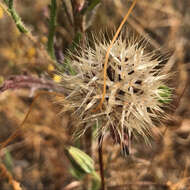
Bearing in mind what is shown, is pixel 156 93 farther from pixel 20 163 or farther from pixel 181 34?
pixel 181 34

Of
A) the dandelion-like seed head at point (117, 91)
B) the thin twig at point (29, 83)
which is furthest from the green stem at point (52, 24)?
the dandelion-like seed head at point (117, 91)

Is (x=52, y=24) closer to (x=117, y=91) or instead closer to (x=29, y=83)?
(x=29, y=83)

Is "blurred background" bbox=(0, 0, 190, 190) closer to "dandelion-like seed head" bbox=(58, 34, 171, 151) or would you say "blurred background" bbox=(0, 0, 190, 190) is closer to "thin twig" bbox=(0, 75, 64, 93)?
"thin twig" bbox=(0, 75, 64, 93)

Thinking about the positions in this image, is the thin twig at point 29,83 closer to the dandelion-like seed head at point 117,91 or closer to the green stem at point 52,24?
the green stem at point 52,24

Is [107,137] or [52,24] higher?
[52,24]

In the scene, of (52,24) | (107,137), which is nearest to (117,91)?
(52,24)

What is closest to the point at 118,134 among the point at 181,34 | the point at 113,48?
the point at 113,48
